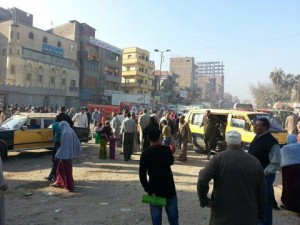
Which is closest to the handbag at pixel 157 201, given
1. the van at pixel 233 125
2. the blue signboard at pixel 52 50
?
the van at pixel 233 125

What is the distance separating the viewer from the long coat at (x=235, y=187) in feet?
11.0

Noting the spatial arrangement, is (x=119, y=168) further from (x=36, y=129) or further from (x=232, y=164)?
(x=232, y=164)

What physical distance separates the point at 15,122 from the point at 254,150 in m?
9.36

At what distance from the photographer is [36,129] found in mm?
12469

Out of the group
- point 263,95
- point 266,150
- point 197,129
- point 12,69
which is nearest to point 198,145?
point 197,129

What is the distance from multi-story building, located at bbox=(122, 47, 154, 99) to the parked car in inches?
2409

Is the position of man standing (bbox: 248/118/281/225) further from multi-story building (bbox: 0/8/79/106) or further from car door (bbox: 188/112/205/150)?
multi-story building (bbox: 0/8/79/106)

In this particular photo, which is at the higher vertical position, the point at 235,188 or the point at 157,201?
the point at 235,188

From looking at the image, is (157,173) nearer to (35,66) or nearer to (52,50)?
(35,66)

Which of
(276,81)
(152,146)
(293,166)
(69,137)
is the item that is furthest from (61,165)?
(276,81)

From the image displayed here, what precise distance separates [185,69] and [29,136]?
12138 cm

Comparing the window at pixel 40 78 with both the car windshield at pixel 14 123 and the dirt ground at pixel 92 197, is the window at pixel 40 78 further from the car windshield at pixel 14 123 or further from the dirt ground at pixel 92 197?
the dirt ground at pixel 92 197

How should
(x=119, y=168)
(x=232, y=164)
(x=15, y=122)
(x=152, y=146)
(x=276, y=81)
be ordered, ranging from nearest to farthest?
(x=232, y=164) → (x=152, y=146) → (x=119, y=168) → (x=15, y=122) → (x=276, y=81)

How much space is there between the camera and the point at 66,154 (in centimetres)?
786
